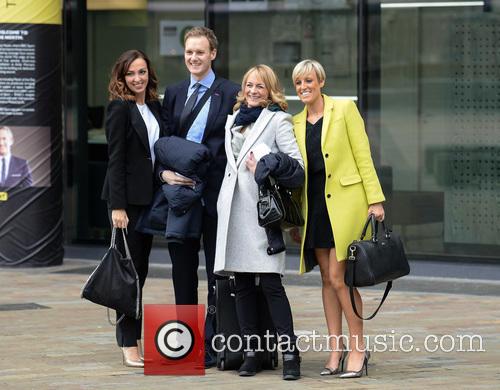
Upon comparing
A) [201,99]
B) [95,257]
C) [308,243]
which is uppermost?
[201,99]

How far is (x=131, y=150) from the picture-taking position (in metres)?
7.95

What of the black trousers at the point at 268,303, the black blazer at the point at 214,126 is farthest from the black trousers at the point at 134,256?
the black trousers at the point at 268,303

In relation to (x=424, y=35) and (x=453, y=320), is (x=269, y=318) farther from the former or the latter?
(x=424, y=35)

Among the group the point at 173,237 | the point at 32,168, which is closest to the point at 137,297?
the point at 173,237

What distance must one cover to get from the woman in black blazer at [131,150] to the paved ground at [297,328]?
568 mm

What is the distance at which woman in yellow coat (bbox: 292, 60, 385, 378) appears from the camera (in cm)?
759

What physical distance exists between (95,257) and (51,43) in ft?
8.10

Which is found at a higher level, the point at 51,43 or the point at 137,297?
the point at 51,43

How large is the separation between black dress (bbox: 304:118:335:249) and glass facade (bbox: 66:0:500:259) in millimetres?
5447

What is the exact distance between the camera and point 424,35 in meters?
13.0

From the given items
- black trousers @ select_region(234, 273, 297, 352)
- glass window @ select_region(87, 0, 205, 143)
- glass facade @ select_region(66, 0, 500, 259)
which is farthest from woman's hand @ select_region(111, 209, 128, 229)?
glass window @ select_region(87, 0, 205, 143)

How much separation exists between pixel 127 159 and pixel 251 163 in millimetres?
840

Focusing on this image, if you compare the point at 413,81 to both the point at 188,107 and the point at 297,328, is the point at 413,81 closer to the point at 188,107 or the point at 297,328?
the point at 297,328

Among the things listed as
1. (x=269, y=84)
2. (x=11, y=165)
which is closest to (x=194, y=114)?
(x=269, y=84)
